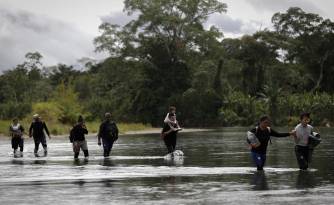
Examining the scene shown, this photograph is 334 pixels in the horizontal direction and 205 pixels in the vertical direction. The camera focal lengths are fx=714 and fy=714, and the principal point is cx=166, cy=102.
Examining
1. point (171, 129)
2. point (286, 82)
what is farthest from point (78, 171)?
point (286, 82)

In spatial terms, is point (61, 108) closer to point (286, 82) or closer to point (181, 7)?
point (181, 7)

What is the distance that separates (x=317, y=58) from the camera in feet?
330

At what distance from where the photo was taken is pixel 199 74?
296 ft

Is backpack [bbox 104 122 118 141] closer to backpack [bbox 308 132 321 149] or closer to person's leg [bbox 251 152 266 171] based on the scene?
person's leg [bbox 251 152 266 171]

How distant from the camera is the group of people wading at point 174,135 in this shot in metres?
18.1

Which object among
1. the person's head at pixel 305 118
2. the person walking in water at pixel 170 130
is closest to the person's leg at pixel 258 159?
the person's head at pixel 305 118

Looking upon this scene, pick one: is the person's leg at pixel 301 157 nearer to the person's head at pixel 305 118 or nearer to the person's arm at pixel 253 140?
the person's head at pixel 305 118

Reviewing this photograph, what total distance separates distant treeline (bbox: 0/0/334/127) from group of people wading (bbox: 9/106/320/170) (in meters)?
54.3

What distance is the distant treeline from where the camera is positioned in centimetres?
8688

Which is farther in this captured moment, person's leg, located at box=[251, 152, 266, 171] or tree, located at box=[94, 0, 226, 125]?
tree, located at box=[94, 0, 226, 125]

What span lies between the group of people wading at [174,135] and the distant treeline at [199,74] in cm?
5428

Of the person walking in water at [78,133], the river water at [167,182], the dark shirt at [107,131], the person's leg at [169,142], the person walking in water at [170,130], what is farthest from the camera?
the dark shirt at [107,131]

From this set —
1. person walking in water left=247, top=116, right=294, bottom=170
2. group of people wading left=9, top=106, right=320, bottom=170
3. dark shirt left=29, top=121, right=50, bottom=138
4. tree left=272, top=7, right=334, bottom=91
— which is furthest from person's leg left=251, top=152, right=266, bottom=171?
tree left=272, top=7, right=334, bottom=91

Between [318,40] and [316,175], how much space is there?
86.7 meters
